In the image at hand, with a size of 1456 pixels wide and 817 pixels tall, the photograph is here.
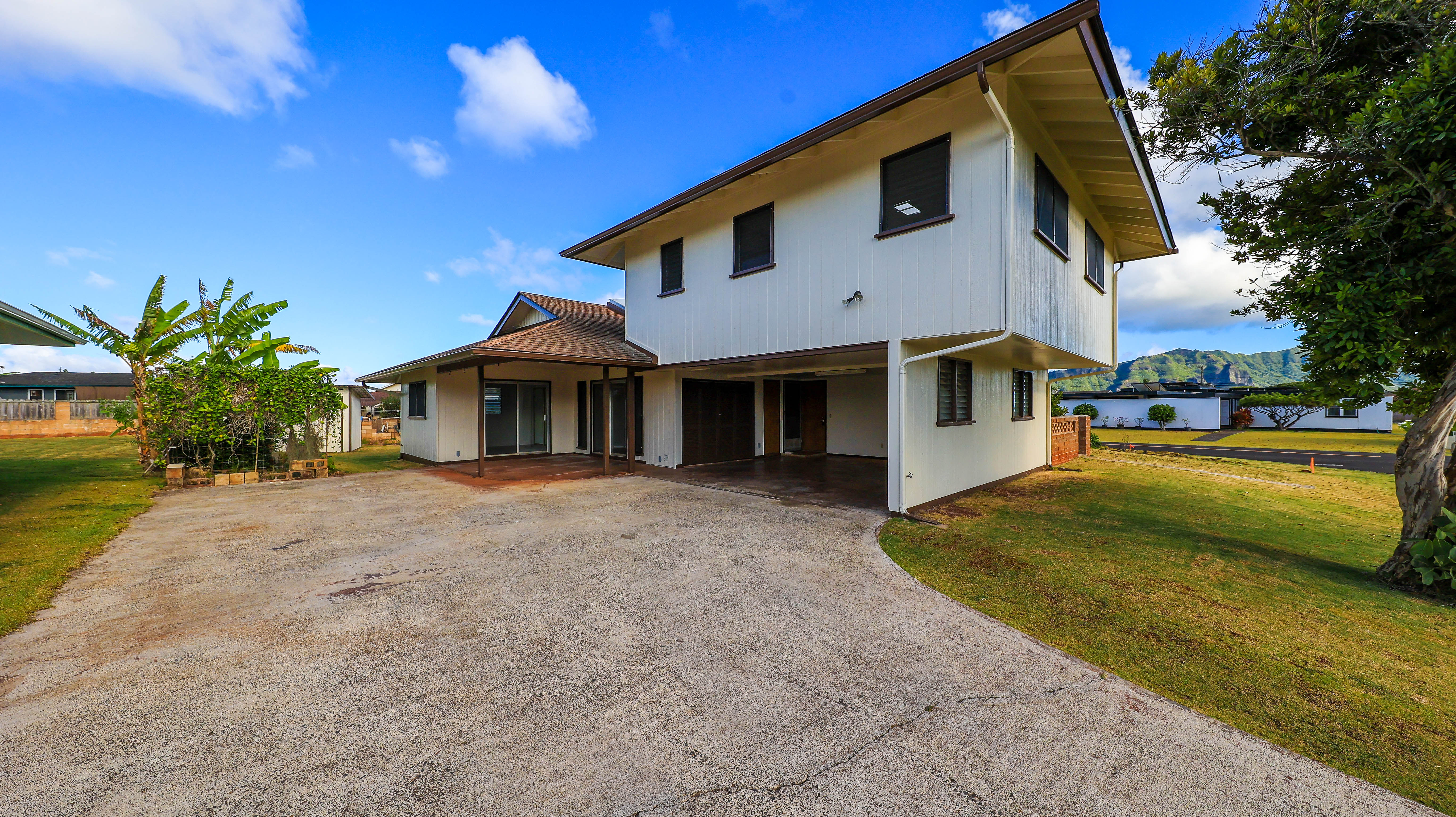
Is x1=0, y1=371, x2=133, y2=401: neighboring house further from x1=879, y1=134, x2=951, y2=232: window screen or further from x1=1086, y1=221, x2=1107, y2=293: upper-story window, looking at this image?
x1=1086, y1=221, x2=1107, y2=293: upper-story window

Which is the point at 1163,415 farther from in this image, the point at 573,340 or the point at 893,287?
the point at 573,340

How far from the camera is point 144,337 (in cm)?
1063

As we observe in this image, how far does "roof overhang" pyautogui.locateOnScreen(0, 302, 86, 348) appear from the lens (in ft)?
18.5

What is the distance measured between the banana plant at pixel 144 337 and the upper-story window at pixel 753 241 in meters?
11.6

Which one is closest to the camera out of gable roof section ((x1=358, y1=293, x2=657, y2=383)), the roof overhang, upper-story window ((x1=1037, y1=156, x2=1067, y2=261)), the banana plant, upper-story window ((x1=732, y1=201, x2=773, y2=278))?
the roof overhang

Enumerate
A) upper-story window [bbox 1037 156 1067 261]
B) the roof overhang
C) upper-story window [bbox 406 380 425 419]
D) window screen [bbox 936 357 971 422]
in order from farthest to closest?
upper-story window [bbox 406 380 425 419] < window screen [bbox 936 357 971 422] < upper-story window [bbox 1037 156 1067 261] < the roof overhang

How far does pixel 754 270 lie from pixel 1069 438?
11.5 metres

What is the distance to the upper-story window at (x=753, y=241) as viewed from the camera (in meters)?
8.73

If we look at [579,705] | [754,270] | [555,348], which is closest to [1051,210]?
[754,270]

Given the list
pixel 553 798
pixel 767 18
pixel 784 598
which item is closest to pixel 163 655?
pixel 553 798

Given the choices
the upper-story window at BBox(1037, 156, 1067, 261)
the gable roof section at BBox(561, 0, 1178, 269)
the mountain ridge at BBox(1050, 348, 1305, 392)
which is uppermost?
the mountain ridge at BBox(1050, 348, 1305, 392)

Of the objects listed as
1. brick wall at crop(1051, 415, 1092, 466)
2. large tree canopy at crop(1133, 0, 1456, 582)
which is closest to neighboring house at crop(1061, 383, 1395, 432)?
brick wall at crop(1051, 415, 1092, 466)

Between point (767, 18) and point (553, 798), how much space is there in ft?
48.6

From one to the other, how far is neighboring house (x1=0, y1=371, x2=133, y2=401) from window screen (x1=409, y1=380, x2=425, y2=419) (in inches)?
1122
